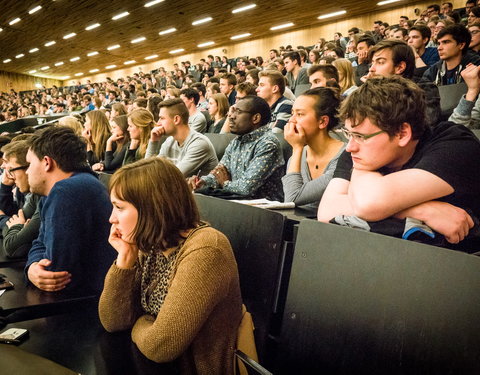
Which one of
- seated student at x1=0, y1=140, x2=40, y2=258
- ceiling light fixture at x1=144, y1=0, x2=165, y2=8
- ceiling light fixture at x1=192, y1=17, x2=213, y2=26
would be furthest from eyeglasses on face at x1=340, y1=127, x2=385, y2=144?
ceiling light fixture at x1=192, y1=17, x2=213, y2=26

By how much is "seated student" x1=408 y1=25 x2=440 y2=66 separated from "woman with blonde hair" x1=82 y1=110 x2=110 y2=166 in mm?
3620

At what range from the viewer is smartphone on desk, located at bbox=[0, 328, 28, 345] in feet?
3.71

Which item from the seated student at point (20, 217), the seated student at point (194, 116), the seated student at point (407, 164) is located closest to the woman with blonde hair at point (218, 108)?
the seated student at point (194, 116)

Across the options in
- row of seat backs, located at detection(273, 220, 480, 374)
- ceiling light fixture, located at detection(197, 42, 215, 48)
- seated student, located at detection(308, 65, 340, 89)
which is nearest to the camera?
row of seat backs, located at detection(273, 220, 480, 374)

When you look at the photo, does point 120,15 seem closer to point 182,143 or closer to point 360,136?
point 182,143

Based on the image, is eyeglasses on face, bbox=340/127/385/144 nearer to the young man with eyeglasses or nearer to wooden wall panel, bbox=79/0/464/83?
the young man with eyeglasses

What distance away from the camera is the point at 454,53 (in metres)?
3.49

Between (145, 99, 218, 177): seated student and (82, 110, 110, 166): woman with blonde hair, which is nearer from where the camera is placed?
(145, 99, 218, 177): seated student

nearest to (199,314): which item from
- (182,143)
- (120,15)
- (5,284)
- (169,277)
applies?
(169,277)

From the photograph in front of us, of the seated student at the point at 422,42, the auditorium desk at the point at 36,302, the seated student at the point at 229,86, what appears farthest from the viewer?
the seated student at the point at 229,86

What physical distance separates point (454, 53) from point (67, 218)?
11.3ft

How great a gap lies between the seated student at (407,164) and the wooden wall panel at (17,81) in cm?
2606

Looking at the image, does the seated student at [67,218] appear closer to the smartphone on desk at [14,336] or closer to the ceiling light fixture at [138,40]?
the smartphone on desk at [14,336]

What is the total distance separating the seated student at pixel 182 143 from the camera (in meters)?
2.98
